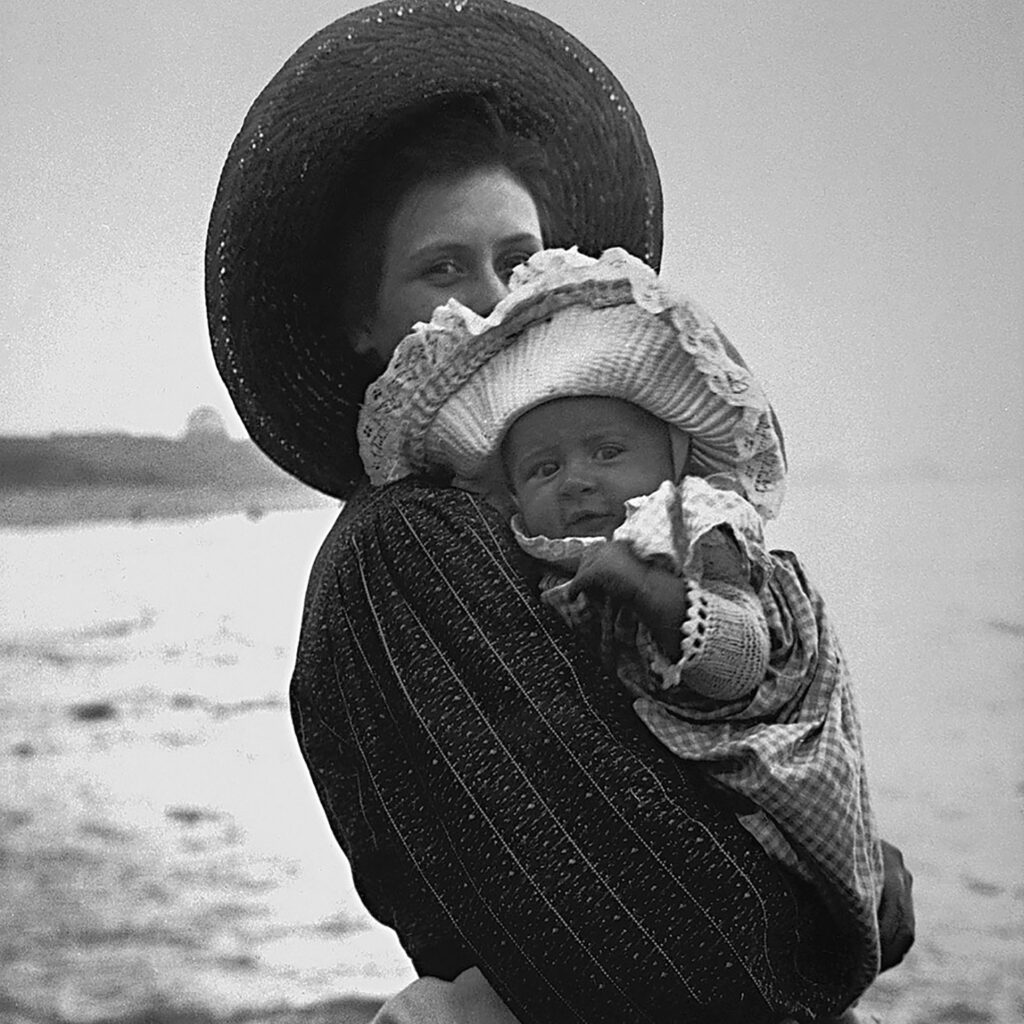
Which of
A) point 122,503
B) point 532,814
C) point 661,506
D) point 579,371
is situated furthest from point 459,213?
point 122,503

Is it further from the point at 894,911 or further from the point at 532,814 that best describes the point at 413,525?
the point at 894,911

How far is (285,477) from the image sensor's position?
99.3 inches

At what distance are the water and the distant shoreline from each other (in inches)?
0.8

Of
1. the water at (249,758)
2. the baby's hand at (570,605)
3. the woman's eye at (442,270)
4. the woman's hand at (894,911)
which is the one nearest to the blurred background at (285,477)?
the water at (249,758)

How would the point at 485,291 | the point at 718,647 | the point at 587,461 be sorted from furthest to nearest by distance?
1. the point at 485,291
2. the point at 587,461
3. the point at 718,647

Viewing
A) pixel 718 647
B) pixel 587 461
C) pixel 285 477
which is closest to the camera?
pixel 718 647

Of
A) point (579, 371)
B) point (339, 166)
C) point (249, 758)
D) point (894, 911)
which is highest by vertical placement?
point (339, 166)

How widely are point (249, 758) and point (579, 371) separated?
1.58 m

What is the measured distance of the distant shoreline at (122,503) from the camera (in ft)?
8.32

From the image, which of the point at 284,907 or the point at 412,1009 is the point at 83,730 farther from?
the point at 412,1009

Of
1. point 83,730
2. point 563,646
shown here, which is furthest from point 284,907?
point 563,646

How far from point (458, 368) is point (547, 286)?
0.08 meters

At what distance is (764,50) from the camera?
103 inches

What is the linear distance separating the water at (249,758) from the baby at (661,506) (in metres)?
1.39
